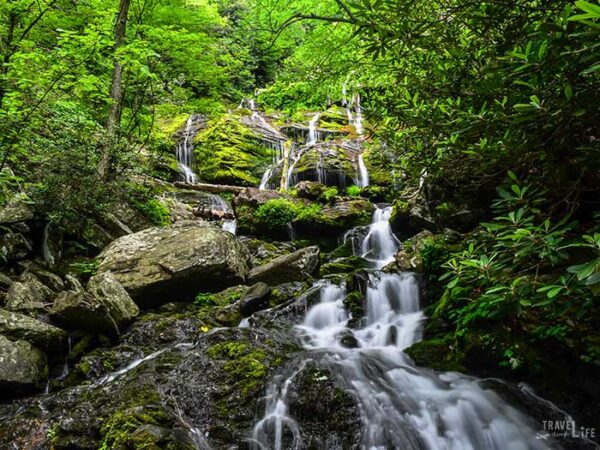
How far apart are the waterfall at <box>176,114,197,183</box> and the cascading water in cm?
1309

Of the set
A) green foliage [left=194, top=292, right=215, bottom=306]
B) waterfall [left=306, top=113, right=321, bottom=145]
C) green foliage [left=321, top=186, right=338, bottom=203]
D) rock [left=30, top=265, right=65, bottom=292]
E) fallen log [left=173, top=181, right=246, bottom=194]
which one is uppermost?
waterfall [left=306, top=113, right=321, bottom=145]

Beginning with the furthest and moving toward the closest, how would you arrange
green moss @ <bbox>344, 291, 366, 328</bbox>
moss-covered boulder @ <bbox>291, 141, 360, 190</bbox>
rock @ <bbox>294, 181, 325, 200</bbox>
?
1. moss-covered boulder @ <bbox>291, 141, 360, 190</bbox>
2. rock @ <bbox>294, 181, 325, 200</bbox>
3. green moss @ <bbox>344, 291, 366, 328</bbox>

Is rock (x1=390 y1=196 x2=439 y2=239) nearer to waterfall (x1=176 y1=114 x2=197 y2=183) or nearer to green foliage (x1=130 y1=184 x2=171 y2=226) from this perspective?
green foliage (x1=130 y1=184 x2=171 y2=226)

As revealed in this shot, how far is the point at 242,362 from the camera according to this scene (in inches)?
203

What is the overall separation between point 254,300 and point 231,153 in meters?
13.0

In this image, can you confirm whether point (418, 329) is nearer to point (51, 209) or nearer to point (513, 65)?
point (513, 65)

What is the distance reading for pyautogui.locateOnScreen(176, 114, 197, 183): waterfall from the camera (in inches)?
713

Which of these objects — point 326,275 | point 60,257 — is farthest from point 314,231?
point 60,257

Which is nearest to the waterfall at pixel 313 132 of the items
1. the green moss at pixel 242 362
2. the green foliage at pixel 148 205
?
the green foliage at pixel 148 205

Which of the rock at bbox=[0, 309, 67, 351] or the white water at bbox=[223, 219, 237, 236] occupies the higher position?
the white water at bbox=[223, 219, 237, 236]
